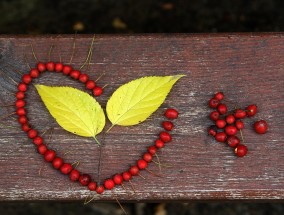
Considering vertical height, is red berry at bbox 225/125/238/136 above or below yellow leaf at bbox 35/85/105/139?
below

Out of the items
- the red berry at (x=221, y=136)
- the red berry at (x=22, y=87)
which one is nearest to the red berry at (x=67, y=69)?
the red berry at (x=22, y=87)

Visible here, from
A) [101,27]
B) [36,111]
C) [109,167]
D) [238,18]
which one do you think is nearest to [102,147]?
[109,167]

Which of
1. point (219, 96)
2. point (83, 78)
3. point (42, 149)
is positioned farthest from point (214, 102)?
point (42, 149)

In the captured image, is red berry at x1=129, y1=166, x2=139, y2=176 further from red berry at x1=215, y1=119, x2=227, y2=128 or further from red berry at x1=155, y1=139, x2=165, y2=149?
red berry at x1=215, y1=119, x2=227, y2=128

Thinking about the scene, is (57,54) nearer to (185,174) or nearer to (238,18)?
(185,174)

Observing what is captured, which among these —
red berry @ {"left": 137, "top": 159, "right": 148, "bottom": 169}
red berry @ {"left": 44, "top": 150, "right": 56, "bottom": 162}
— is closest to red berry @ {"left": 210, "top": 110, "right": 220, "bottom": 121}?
red berry @ {"left": 137, "top": 159, "right": 148, "bottom": 169}

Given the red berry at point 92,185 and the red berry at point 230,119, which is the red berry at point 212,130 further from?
the red berry at point 92,185

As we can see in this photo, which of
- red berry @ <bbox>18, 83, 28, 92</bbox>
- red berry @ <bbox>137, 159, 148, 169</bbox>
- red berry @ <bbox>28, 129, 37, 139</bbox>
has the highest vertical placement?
red berry @ <bbox>18, 83, 28, 92</bbox>
